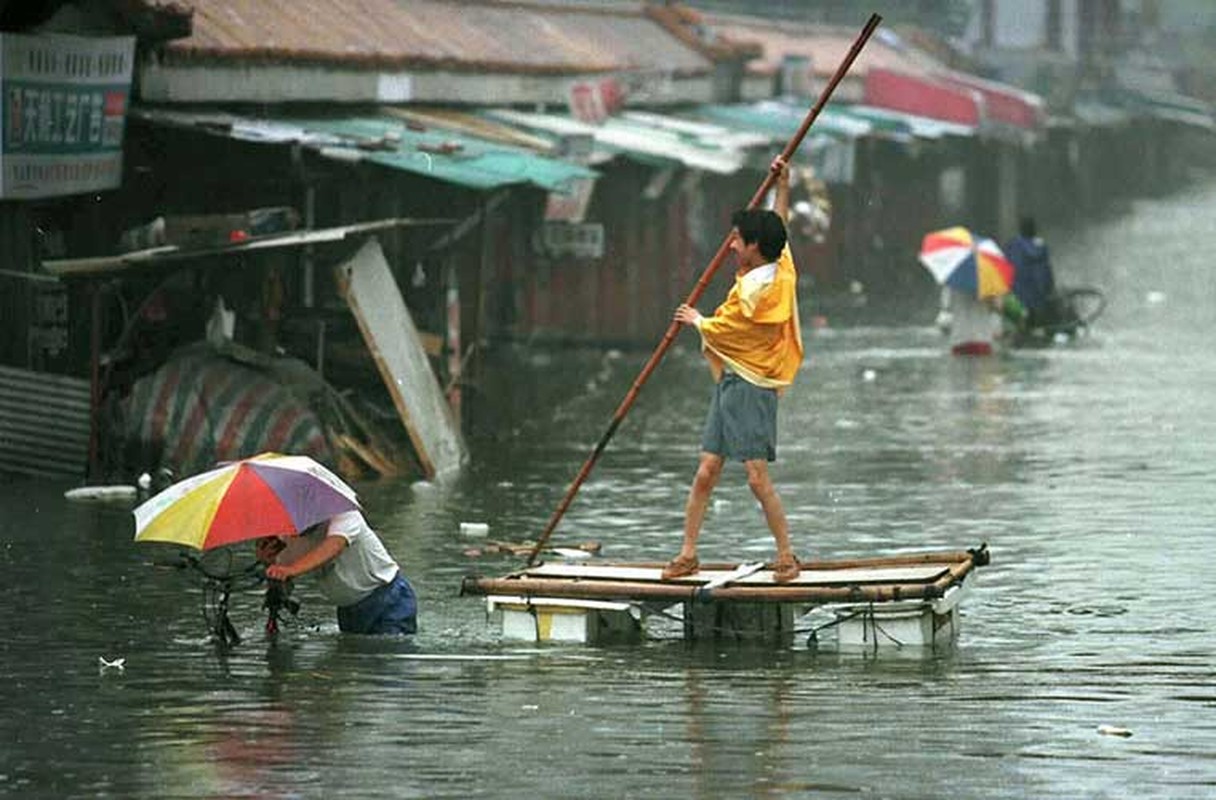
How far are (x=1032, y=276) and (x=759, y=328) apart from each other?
72.3 feet

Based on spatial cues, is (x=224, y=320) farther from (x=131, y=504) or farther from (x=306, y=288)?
(x=306, y=288)

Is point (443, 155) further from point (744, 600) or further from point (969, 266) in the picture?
point (744, 600)

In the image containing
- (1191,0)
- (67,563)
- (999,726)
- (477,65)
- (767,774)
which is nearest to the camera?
(767,774)

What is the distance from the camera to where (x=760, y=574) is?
1271cm

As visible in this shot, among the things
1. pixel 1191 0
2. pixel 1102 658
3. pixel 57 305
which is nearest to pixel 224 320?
A: pixel 57 305

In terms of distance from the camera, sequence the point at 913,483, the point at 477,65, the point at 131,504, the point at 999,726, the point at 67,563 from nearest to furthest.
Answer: the point at 999,726 < the point at 67,563 < the point at 131,504 < the point at 913,483 < the point at 477,65

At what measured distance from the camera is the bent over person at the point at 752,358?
12.8m

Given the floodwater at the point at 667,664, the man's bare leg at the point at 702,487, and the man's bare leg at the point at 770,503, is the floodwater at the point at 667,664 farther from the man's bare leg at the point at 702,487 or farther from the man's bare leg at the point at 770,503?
the man's bare leg at the point at 702,487

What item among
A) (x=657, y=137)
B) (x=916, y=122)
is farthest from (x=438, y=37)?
(x=916, y=122)

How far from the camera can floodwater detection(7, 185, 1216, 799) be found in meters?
9.62

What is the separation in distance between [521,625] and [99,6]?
9372mm

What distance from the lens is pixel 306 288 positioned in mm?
23906

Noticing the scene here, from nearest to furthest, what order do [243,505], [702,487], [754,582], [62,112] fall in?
[243,505] < [754,582] < [702,487] < [62,112]

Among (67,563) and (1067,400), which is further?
(1067,400)
